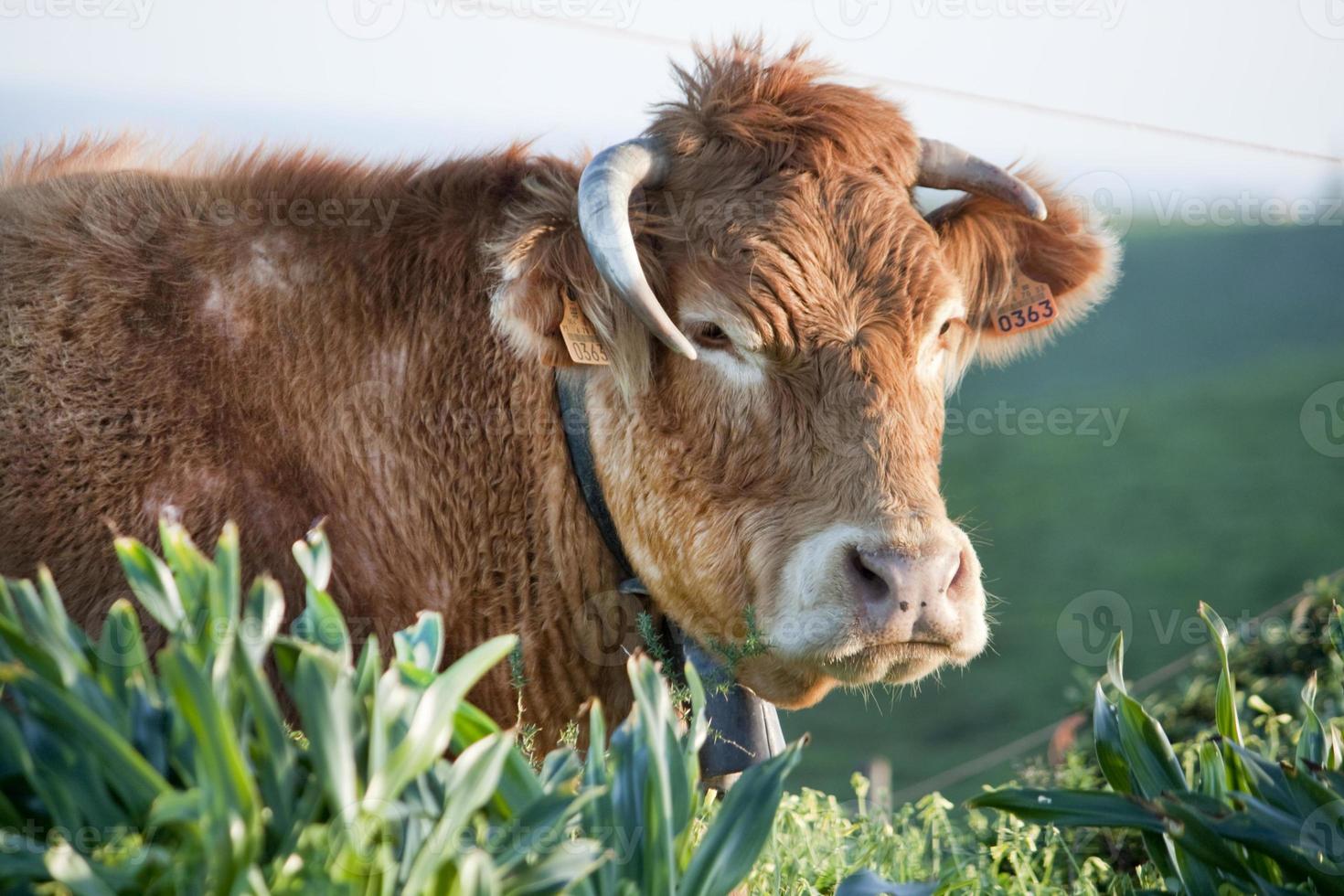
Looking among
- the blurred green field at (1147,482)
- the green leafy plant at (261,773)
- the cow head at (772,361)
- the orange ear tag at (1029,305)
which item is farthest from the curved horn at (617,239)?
the blurred green field at (1147,482)

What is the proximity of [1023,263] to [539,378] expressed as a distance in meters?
1.66

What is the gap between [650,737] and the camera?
2.07 meters


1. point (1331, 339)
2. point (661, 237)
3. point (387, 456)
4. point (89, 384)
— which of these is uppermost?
point (661, 237)

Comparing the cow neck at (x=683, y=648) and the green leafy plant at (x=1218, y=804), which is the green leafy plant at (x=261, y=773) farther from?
the cow neck at (x=683, y=648)

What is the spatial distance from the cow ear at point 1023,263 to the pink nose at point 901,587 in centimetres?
126

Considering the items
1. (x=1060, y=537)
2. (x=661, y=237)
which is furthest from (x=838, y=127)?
(x=1060, y=537)

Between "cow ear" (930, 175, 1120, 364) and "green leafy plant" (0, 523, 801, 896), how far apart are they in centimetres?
218

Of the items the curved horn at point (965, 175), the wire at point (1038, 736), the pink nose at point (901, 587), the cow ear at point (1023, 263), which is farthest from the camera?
the wire at point (1038, 736)

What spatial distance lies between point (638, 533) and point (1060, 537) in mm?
11714

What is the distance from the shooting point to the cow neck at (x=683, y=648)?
131 inches

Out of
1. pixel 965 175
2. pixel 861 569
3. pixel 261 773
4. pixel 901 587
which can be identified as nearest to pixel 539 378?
pixel 861 569

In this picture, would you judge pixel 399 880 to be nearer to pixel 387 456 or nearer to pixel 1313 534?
pixel 387 456

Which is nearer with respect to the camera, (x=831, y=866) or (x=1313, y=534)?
(x=831, y=866)

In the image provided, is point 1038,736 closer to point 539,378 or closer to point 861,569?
point 861,569
